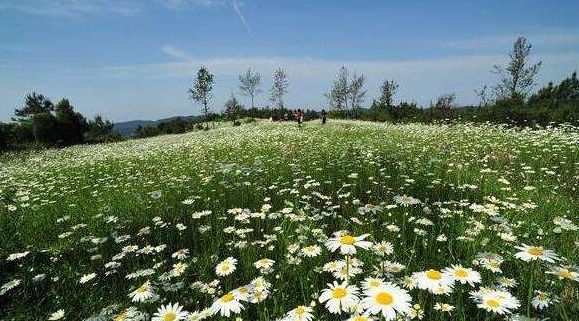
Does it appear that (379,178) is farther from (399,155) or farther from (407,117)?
(407,117)

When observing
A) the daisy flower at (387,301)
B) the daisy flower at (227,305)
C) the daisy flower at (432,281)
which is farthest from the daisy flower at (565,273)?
the daisy flower at (227,305)

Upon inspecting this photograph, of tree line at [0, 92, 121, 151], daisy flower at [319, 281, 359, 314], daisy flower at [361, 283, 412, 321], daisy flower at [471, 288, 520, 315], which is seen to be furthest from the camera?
tree line at [0, 92, 121, 151]

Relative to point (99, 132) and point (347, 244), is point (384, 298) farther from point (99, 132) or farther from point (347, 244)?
point (99, 132)

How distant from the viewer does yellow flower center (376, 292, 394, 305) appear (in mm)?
1856

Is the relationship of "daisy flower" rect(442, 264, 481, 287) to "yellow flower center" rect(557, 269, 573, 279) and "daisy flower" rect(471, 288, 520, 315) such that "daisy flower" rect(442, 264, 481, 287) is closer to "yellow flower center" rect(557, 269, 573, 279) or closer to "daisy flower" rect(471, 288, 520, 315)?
"daisy flower" rect(471, 288, 520, 315)

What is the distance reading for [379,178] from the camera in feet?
24.8

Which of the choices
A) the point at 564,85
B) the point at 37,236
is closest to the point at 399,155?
the point at 37,236

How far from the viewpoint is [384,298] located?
1889mm

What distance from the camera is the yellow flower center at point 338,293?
2134mm

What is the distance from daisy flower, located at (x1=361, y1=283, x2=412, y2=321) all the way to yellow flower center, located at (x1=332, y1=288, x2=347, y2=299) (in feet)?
0.65

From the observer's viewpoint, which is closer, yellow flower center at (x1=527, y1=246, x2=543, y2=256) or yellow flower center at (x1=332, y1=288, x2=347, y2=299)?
yellow flower center at (x1=332, y1=288, x2=347, y2=299)

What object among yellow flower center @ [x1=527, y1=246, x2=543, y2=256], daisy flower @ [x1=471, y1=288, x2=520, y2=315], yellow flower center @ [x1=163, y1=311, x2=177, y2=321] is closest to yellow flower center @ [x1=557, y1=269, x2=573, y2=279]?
yellow flower center @ [x1=527, y1=246, x2=543, y2=256]

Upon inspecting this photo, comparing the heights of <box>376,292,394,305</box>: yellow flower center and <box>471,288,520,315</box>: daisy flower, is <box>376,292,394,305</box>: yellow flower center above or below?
above

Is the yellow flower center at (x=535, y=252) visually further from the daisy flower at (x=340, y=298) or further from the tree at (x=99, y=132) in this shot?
the tree at (x=99, y=132)
